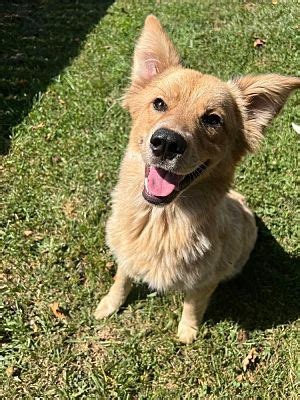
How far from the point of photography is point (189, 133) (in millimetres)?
2809

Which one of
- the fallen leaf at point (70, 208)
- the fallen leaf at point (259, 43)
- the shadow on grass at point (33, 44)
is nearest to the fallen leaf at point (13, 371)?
the fallen leaf at point (70, 208)

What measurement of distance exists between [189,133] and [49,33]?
5196mm

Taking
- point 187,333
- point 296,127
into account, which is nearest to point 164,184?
point 187,333

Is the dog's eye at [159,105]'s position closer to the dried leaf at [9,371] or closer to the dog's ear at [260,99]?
the dog's ear at [260,99]

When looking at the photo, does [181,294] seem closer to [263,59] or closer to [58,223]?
[58,223]

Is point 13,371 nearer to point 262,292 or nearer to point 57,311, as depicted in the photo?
point 57,311

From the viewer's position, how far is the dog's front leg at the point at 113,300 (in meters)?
3.94

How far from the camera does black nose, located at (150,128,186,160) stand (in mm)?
2668

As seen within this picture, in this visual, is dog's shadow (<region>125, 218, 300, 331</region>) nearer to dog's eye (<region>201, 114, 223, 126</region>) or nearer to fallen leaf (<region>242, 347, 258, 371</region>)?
fallen leaf (<region>242, 347, 258, 371</region>)

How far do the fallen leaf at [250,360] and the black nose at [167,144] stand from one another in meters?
2.07

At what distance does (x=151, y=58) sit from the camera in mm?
3379

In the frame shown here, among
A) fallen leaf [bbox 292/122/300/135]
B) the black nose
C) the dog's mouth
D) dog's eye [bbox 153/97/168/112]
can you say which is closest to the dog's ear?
the dog's mouth

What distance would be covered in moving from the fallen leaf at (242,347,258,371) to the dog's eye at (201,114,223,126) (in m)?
2.04

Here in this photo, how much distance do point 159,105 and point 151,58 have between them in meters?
0.49
